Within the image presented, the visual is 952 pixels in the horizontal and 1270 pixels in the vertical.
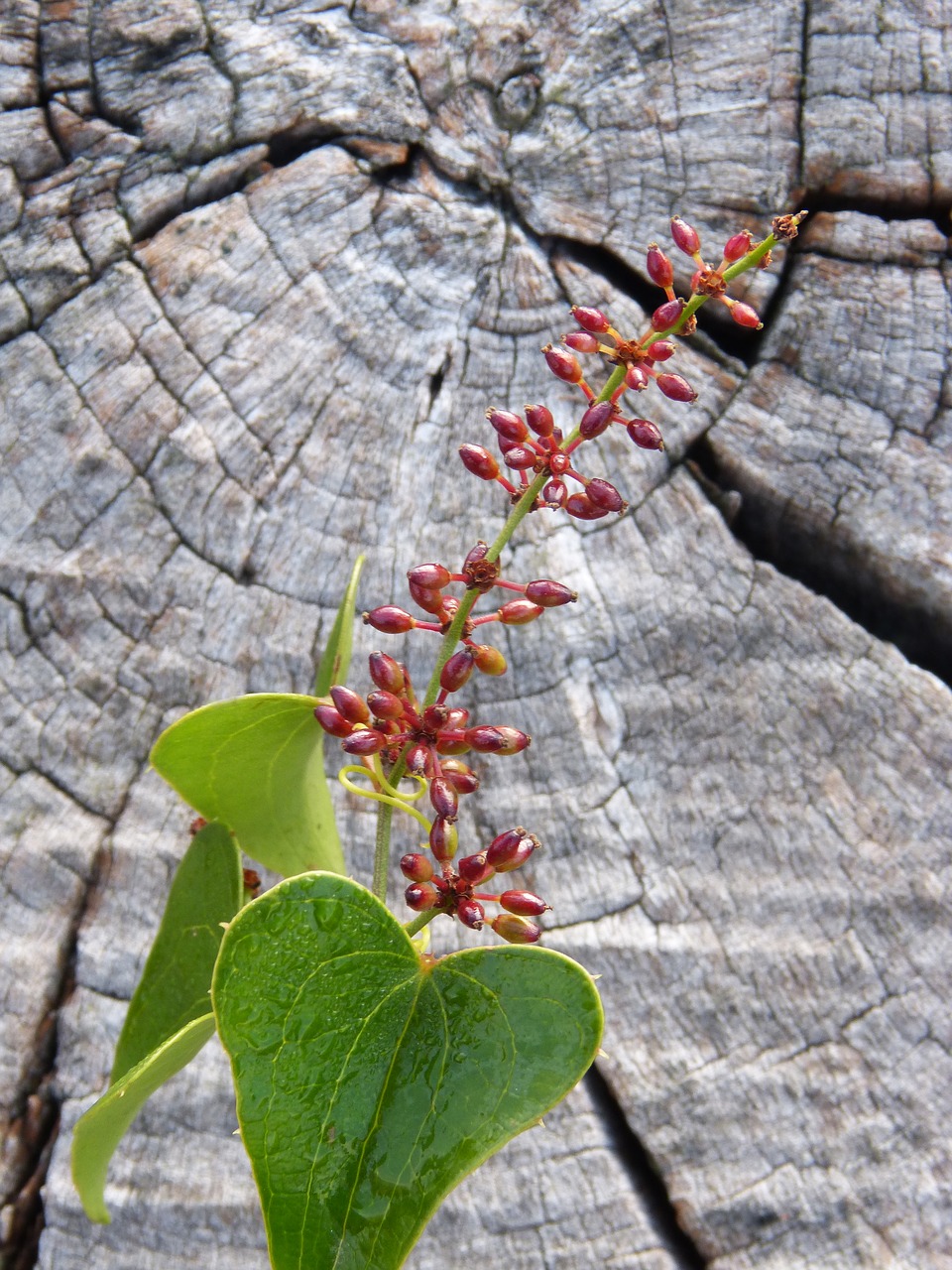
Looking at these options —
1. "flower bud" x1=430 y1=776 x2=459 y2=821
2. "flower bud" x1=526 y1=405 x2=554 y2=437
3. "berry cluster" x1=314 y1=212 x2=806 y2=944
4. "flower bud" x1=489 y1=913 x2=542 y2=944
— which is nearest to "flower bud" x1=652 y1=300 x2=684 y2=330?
"berry cluster" x1=314 y1=212 x2=806 y2=944

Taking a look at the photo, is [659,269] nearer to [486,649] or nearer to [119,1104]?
[486,649]

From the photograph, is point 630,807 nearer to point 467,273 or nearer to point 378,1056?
point 378,1056

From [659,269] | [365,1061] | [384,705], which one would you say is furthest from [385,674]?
[659,269]

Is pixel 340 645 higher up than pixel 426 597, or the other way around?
pixel 426 597

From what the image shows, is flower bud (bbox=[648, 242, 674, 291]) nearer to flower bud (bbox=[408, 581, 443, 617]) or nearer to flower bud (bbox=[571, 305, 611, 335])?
flower bud (bbox=[571, 305, 611, 335])

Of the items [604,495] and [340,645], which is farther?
[340,645]

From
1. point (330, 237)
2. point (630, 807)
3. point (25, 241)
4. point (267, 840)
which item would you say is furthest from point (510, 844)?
point (25, 241)
